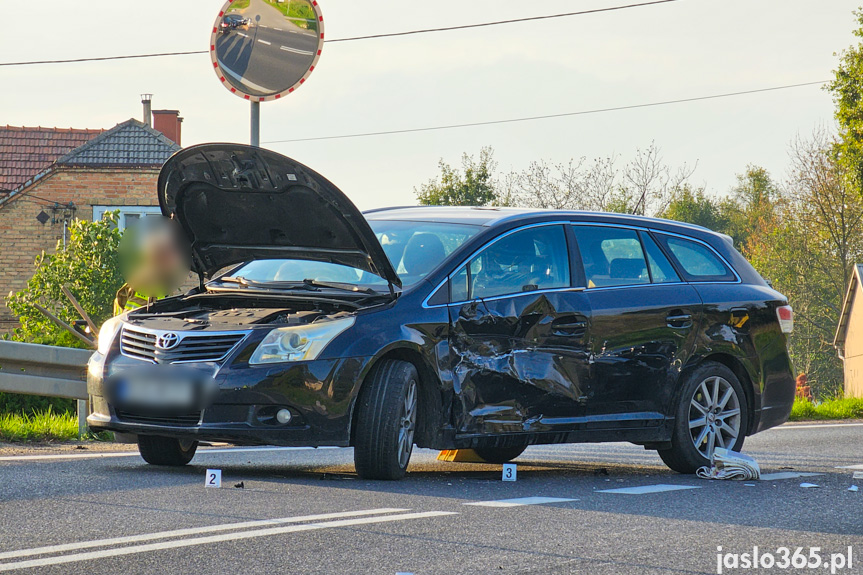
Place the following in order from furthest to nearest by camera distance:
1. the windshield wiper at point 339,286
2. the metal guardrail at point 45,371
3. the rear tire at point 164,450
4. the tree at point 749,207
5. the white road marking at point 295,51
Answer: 1. the tree at point 749,207
2. the white road marking at point 295,51
3. the metal guardrail at point 45,371
4. the rear tire at point 164,450
5. the windshield wiper at point 339,286

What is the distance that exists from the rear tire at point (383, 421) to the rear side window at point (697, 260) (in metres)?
2.63

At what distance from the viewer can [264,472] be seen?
7312 millimetres

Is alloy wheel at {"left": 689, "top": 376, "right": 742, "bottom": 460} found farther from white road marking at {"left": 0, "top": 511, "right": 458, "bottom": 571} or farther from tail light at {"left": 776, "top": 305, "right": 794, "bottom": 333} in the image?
white road marking at {"left": 0, "top": 511, "right": 458, "bottom": 571}

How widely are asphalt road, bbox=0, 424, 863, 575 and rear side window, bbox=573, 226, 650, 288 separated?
4.25 feet

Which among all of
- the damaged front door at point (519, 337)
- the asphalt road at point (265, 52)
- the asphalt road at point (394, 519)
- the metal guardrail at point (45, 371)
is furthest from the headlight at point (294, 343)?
the asphalt road at point (265, 52)

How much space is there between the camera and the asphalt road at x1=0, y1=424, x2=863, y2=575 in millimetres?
4477

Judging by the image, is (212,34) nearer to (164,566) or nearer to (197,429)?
(197,429)

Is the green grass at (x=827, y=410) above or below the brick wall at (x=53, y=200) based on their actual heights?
below

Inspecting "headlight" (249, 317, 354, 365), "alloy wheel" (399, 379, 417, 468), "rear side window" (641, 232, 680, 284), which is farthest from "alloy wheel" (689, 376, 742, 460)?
"headlight" (249, 317, 354, 365)

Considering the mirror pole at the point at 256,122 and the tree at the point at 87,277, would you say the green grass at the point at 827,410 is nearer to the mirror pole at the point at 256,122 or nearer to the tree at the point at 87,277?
the mirror pole at the point at 256,122

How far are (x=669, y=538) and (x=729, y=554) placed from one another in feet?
1.27

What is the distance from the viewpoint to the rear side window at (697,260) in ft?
28.0

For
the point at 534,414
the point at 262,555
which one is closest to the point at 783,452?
the point at 534,414

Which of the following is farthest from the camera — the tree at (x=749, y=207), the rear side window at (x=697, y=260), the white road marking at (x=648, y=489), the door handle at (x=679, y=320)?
the tree at (x=749, y=207)
